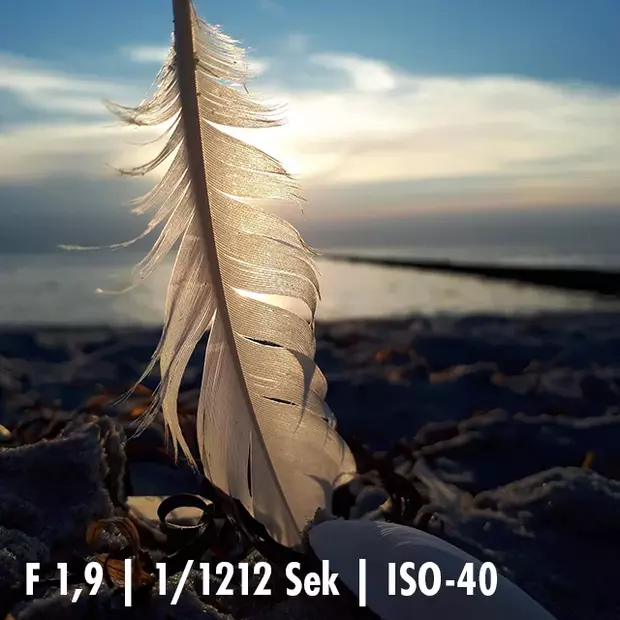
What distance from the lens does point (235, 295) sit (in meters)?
1.23

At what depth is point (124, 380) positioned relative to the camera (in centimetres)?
287

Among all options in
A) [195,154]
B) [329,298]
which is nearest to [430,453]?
[195,154]

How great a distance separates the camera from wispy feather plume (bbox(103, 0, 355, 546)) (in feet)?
3.49

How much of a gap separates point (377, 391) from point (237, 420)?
121 cm

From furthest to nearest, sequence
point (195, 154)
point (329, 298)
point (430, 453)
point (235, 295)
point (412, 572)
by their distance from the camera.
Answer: point (329, 298)
point (430, 453)
point (235, 295)
point (195, 154)
point (412, 572)

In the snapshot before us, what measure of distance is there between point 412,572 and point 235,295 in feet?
1.91

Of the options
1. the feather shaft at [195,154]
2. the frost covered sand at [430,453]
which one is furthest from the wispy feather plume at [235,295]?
the frost covered sand at [430,453]

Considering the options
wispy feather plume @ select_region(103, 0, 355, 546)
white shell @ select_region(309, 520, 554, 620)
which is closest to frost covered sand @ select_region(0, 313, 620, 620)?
white shell @ select_region(309, 520, 554, 620)

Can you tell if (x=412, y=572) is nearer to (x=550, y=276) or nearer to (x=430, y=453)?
(x=430, y=453)

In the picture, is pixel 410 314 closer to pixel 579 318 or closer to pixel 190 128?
pixel 579 318

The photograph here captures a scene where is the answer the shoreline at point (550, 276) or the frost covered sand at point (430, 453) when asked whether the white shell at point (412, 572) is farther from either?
the shoreline at point (550, 276)

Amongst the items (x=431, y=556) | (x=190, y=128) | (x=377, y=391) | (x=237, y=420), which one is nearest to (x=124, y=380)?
(x=377, y=391)

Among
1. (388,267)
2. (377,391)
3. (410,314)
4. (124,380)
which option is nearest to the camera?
(377,391)

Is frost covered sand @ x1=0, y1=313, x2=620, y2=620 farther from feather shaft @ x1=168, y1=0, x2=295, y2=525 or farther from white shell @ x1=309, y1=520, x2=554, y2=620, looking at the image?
feather shaft @ x1=168, y1=0, x2=295, y2=525
